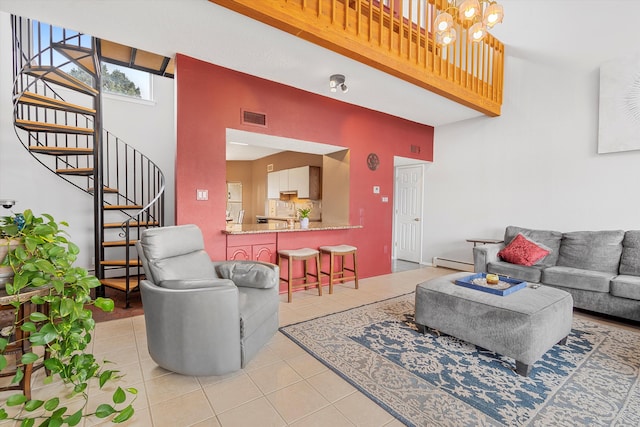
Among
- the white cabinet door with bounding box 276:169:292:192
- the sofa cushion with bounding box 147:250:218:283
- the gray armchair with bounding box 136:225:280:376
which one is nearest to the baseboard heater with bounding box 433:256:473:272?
the white cabinet door with bounding box 276:169:292:192

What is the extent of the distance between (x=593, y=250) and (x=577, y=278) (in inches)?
24.5

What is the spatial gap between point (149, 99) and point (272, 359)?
4.92 meters

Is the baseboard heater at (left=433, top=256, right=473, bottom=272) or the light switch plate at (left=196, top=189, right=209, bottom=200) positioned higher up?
the light switch plate at (left=196, top=189, right=209, bottom=200)

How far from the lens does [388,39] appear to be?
10.6 feet

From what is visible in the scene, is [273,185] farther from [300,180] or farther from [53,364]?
[53,364]

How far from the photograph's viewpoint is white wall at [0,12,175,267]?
13.3 feet

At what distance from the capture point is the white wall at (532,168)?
155 inches

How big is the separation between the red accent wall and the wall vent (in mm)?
52

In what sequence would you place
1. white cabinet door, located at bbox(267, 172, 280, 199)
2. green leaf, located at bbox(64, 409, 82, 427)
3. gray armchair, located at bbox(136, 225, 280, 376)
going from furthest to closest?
white cabinet door, located at bbox(267, 172, 280, 199) → gray armchair, located at bbox(136, 225, 280, 376) → green leaf, located at bbox(64, 409, 82, 427)

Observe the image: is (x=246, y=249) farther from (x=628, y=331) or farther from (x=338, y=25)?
(x=628, y=331)

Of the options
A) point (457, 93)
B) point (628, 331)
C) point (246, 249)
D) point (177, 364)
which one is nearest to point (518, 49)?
point (457, 93)

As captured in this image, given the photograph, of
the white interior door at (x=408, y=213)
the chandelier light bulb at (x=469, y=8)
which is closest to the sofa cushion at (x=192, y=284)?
the chandelier light bulb at (x=469, y=8)

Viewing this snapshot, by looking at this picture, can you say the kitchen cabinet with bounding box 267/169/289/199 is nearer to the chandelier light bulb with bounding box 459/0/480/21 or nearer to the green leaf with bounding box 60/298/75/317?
the chandelier light bulb with bounding box 459/0/480/21

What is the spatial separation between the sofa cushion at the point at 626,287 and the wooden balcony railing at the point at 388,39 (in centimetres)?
272
